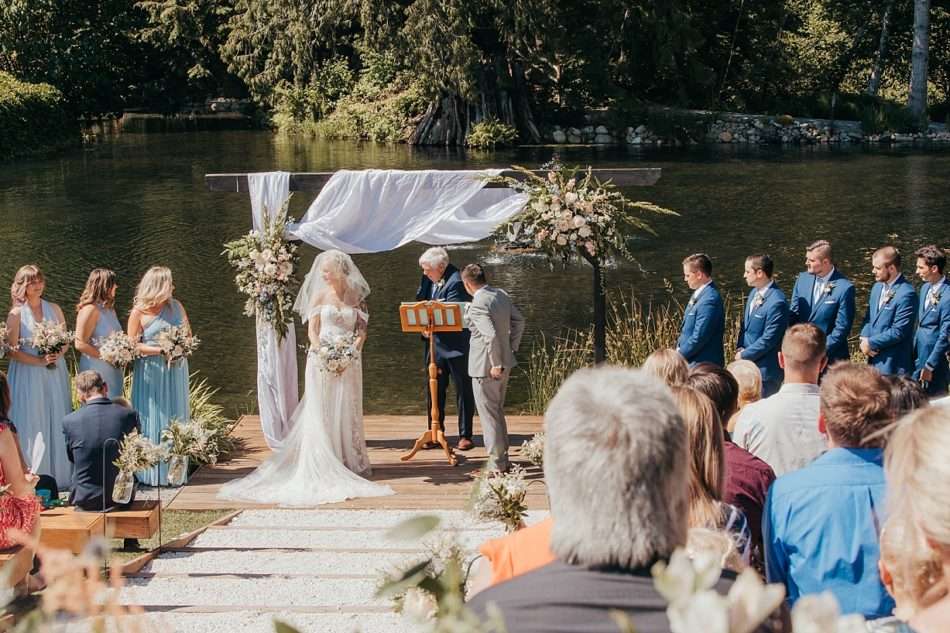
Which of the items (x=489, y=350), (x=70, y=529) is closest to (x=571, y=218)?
(x=489, y=350)

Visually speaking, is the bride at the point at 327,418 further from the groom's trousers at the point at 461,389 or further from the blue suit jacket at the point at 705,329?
the blue suit jacket at the point at 705,329

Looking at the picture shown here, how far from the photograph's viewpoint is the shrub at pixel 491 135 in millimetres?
36250

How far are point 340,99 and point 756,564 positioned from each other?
137ft

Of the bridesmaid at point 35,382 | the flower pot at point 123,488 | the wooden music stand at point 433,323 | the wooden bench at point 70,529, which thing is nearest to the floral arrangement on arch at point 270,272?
the wooden music stand at point 433,323

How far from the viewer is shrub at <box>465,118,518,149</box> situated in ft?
119

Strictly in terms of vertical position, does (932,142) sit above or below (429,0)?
below

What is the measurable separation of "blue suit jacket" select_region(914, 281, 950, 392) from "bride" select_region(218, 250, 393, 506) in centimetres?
410

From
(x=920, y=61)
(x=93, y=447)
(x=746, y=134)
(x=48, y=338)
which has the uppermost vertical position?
(x=920, y=61)

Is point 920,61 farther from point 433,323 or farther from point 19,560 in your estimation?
point 19,560

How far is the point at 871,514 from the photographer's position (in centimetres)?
343

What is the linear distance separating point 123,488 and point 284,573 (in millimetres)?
1196

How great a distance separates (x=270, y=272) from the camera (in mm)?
9102

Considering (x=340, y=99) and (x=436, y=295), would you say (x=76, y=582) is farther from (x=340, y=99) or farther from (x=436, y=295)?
(x=340, y=99)

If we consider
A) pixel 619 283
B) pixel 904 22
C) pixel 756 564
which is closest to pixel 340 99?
pixel 904 22
